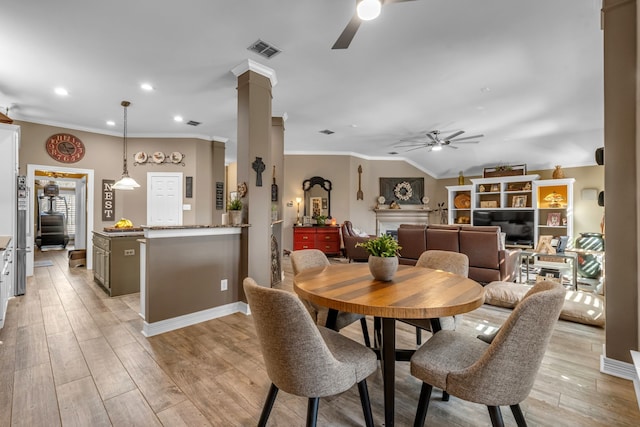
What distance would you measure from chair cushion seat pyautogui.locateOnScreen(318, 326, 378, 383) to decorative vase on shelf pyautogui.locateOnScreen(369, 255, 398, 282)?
0.45 m

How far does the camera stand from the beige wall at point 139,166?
5676 millimetres

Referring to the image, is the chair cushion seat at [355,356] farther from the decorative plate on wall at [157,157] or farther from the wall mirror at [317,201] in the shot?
the wall mirror at [317,201]

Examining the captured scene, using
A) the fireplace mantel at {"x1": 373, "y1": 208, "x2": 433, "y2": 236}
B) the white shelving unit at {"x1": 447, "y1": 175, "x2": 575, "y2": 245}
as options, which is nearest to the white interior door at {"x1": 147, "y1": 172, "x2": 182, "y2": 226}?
the fireplace mantel at {"x1": 373, "y1": 208, "x2": 433, "y2": 236}

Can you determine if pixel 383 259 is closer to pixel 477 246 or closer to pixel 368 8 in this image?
pixel 368 8

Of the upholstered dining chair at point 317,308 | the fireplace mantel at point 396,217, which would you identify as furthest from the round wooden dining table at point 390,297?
the fireplace mantel at point 396,217

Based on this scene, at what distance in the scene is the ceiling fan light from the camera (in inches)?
69.7

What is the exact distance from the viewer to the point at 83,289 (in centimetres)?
436

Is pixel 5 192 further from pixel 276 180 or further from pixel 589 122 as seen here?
pixel 589 122

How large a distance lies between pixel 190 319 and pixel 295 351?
225 centimetres

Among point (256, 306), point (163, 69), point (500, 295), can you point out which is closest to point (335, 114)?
point (163, 69)

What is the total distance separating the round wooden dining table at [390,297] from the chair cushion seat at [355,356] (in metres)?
0.12

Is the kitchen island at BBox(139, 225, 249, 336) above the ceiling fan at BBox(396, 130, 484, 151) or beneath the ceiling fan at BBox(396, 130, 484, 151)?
beneath

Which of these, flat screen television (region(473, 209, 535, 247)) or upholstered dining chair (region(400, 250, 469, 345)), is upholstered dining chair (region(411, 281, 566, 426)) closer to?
upholstered dining chair (region(400, 250, 469, 345))

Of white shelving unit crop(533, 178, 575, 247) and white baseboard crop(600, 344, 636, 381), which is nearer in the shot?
white baseboard crop(600, 344, 636, 381)
